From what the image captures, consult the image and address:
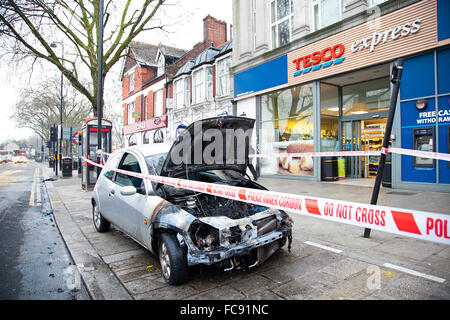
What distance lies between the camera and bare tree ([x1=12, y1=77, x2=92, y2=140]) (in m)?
38.3

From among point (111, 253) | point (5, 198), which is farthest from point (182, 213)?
point (5, 198)

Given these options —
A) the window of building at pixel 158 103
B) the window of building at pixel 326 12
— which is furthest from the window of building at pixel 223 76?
the window of building at pixel 158 103

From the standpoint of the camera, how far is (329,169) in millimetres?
11133

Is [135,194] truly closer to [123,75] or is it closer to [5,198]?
[5,198]

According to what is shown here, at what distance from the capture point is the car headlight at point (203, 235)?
300 cm

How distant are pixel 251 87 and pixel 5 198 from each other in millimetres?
11482

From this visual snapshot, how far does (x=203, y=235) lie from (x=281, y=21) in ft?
42.6

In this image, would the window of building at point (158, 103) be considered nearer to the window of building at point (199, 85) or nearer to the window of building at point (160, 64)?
the window of building at point (160, 64)

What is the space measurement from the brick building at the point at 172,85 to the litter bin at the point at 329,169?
700cm

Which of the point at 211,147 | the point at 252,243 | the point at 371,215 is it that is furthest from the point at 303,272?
the point at 211,147

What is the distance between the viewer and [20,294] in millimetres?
2963

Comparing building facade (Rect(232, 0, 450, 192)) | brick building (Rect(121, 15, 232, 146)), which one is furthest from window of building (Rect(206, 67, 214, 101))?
building facade (Rect(232, 0, 450, 192))

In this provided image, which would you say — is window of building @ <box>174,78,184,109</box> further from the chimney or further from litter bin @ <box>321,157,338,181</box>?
litter bin @ <box>321,157,338,181</box>

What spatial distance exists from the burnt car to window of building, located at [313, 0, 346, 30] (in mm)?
9327
